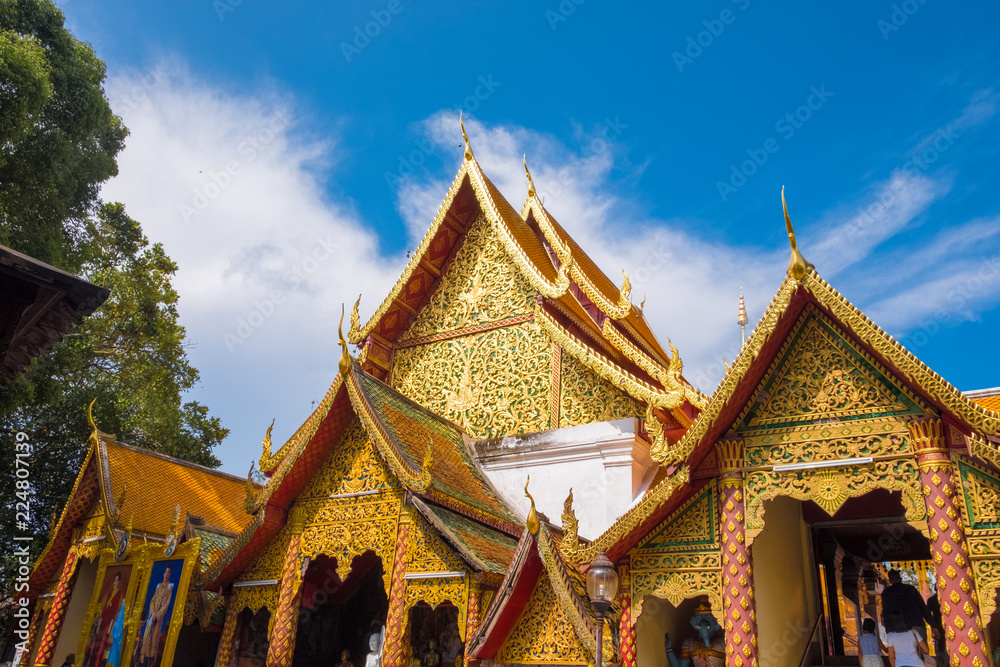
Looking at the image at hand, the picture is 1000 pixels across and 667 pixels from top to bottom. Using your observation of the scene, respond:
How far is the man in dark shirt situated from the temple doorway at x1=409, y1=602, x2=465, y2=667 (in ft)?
14.6

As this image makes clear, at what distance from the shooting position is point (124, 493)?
425 inches

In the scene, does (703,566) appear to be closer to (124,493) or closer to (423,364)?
(423,364)

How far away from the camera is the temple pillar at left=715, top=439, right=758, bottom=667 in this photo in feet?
18.8

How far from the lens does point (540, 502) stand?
9.54 m

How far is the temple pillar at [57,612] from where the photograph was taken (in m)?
10.2

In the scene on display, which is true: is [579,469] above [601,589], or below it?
above

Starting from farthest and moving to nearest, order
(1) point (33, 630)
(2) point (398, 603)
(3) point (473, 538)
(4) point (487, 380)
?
(1) point (33, 630) < (4) point (487, 380) < (3) point (473, 538) < (2) point (398, 603)

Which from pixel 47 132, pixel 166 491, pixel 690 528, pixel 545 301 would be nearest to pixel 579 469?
pixel 545 301

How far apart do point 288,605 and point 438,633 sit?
1.90 metres

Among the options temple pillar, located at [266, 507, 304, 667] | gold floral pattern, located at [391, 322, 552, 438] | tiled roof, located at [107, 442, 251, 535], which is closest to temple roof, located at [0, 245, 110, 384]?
temple pillar, located at [266, 507, 304, 667]

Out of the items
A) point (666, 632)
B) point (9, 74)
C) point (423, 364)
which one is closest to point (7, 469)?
point (9, 74)

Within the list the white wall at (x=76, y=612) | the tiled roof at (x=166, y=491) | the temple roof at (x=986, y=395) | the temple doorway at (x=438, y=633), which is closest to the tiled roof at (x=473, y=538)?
the temple doorway at (x=438, y=633)

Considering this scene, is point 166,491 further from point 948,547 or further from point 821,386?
point 948,547

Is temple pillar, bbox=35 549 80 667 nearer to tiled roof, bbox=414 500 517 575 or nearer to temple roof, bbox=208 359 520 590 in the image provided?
temple roof, bbox=208 359 520 590
